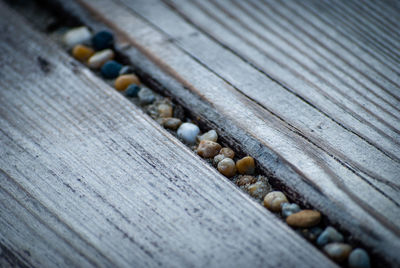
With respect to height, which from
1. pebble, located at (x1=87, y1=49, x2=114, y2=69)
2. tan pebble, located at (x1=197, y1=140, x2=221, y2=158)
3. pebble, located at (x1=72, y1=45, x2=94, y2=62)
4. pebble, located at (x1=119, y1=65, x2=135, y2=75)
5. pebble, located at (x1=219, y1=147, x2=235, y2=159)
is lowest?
pebble, located at (x1=72, y1=45, x2=94, y2=62)

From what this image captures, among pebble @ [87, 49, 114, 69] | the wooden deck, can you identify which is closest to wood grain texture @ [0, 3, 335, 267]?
the wooden deck

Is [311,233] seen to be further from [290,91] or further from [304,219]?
[290,91]

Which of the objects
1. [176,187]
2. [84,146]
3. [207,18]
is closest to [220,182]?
[176,187]

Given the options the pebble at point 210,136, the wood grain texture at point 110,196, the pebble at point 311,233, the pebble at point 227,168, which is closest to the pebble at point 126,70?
the wood grain texture at point 110,196

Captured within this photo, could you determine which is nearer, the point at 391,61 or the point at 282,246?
the point at 282,246

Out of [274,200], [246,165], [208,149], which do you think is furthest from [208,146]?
[274,200]

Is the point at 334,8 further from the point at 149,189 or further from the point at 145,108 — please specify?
the point at 149,189

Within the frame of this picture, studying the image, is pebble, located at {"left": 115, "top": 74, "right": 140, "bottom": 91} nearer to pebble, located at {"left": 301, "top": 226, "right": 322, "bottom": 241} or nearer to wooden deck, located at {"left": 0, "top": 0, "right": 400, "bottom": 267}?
wooden deck, located at {"left": 0, "top": 0, "right": 400, "bottom": 267}
